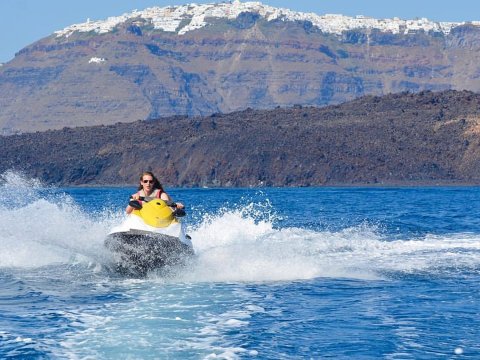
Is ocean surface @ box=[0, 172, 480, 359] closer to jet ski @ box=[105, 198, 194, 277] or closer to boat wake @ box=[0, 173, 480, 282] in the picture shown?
boat wake @ box=[0, 173, 480, 282]

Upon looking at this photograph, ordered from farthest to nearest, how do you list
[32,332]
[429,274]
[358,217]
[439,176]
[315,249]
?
1. [439,176]
2. [358,217]
3. [315,249]
4. [429,274]
5. [32,332]

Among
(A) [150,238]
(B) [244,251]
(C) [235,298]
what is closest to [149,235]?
(A) [150,238]

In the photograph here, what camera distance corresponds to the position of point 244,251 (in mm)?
26875

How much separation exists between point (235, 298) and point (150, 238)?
271 cm

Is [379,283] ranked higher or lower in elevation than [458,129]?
lower

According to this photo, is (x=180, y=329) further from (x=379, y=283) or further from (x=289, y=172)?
(x=289, y=172)

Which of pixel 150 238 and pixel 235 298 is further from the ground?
pixel 150 238

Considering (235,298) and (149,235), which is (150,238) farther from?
(235,298)

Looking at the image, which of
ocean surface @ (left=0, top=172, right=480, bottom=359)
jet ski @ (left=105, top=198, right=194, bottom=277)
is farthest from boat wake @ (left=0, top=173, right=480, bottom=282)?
jet ski @ (left=105, top=198, right=194, bottom=277)

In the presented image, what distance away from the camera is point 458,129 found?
195250mm

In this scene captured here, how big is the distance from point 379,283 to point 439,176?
543 feet

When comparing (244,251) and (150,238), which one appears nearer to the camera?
(150,238)

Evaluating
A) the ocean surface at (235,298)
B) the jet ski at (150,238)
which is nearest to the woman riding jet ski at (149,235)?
the jet ski at (150,238)

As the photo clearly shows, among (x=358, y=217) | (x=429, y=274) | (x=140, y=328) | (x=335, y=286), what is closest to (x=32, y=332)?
(x=140, y=328)
